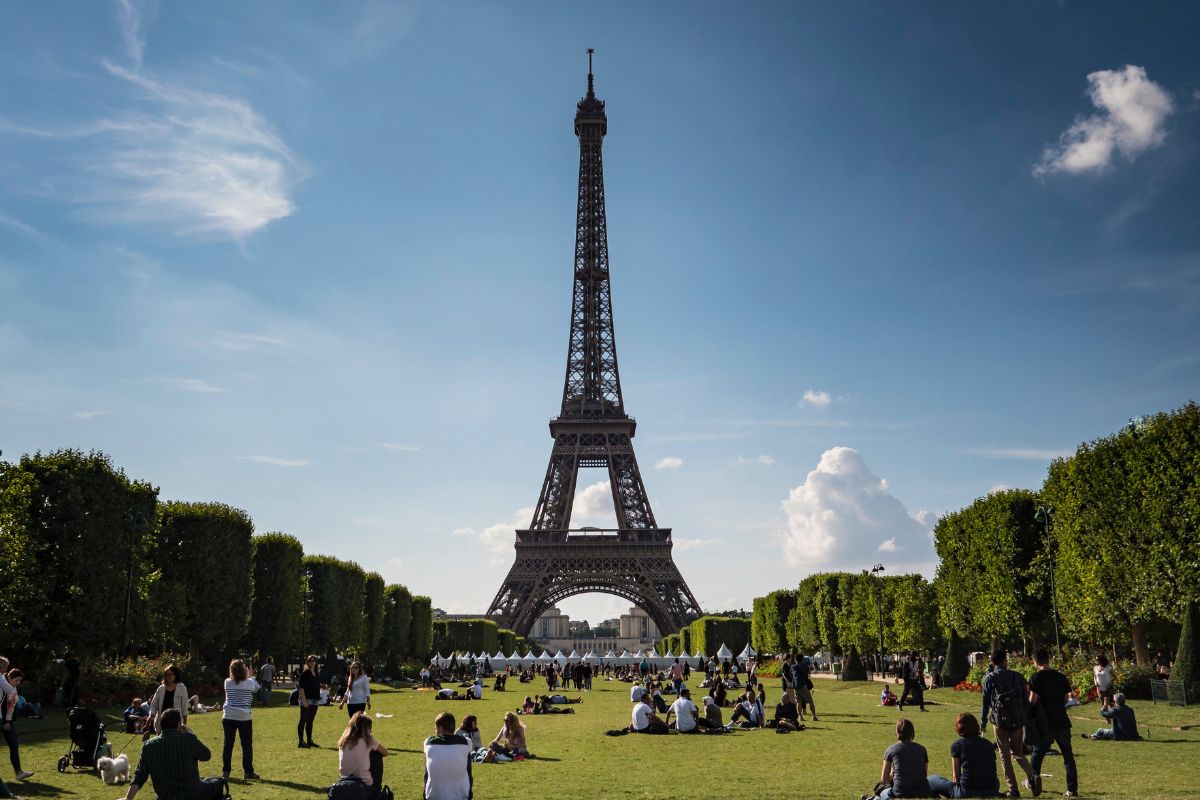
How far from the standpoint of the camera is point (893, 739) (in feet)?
74.4

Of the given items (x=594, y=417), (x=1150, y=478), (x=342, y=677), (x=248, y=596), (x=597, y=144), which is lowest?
(x=342, y=677)

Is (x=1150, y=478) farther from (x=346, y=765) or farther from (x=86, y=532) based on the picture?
(x=86, y=532)

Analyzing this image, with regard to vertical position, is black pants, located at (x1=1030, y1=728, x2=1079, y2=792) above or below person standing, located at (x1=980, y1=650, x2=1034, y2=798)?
below

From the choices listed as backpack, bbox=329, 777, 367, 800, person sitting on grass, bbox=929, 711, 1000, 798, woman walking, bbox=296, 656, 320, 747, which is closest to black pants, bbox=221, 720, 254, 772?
woman walking, bbox=296, 656, 320, 747

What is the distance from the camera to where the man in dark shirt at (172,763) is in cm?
1088


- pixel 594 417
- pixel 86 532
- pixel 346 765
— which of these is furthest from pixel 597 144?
pixel 346 765

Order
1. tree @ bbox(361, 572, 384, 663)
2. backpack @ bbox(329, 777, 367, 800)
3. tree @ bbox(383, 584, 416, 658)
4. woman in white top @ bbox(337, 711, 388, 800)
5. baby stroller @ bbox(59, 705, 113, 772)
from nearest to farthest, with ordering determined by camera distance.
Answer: backpack @ bbox(329, 777, 367, 800) → woman in white top @ bbox(337, 711, 388, 800) → baby stroller @ bbox(59, 705, 113, 772) → tree @ bbox(361, 572, 384, 663) → tree @ bbox(383, 584, 416, 658)

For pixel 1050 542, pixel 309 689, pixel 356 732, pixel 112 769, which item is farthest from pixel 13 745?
pixel 1050 542

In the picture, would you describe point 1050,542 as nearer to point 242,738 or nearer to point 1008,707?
point 1008,707

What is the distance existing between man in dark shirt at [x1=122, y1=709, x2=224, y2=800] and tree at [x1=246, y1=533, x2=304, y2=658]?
133 ft

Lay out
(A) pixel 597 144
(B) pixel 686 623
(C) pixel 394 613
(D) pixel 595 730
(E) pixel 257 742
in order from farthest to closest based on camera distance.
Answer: (A) pixel 597 144 < (B) pixel 686 623 < (C) pixel 394 613 < (D) pixel 595 730 < (E) pixel 257 742

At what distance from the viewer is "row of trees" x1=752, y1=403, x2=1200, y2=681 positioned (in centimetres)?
3192

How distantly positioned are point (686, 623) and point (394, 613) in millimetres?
24513

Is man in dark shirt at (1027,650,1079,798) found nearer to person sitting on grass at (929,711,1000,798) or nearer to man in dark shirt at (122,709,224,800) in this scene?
person sitting on grass at (929,711,1000,798)
